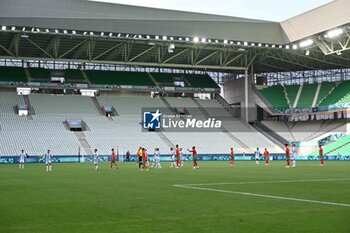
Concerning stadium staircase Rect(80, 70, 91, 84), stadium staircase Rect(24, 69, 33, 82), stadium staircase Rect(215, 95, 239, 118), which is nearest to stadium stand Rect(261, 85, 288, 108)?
stadium staircase Rect(215, 95, 239, 118)

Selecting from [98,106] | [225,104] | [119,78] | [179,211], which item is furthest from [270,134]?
[179,211]

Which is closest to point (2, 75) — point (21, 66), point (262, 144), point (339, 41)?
point (21, 66)

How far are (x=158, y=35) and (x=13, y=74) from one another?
24771 millimetres

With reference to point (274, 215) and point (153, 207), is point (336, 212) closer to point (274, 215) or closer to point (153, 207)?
point (274, 215)

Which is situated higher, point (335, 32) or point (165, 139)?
point (335, 32)

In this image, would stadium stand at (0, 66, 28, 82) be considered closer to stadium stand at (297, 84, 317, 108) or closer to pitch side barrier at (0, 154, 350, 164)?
pitch side barrier at (0, 154, 350, 164)

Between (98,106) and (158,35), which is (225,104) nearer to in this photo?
(98,106)

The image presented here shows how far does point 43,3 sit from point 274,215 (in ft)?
148

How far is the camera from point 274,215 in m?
11.1

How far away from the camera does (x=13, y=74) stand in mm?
69312

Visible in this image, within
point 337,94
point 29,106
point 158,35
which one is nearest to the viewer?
point 158,35

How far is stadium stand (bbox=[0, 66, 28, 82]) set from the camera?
68.2 metres

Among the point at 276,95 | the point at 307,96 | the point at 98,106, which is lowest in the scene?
the point at 98,106

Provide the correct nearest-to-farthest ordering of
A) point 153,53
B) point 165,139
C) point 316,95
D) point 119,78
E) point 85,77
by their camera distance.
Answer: point 165,139
point 153,53
point 85,77
point 119,78
point 316,95
